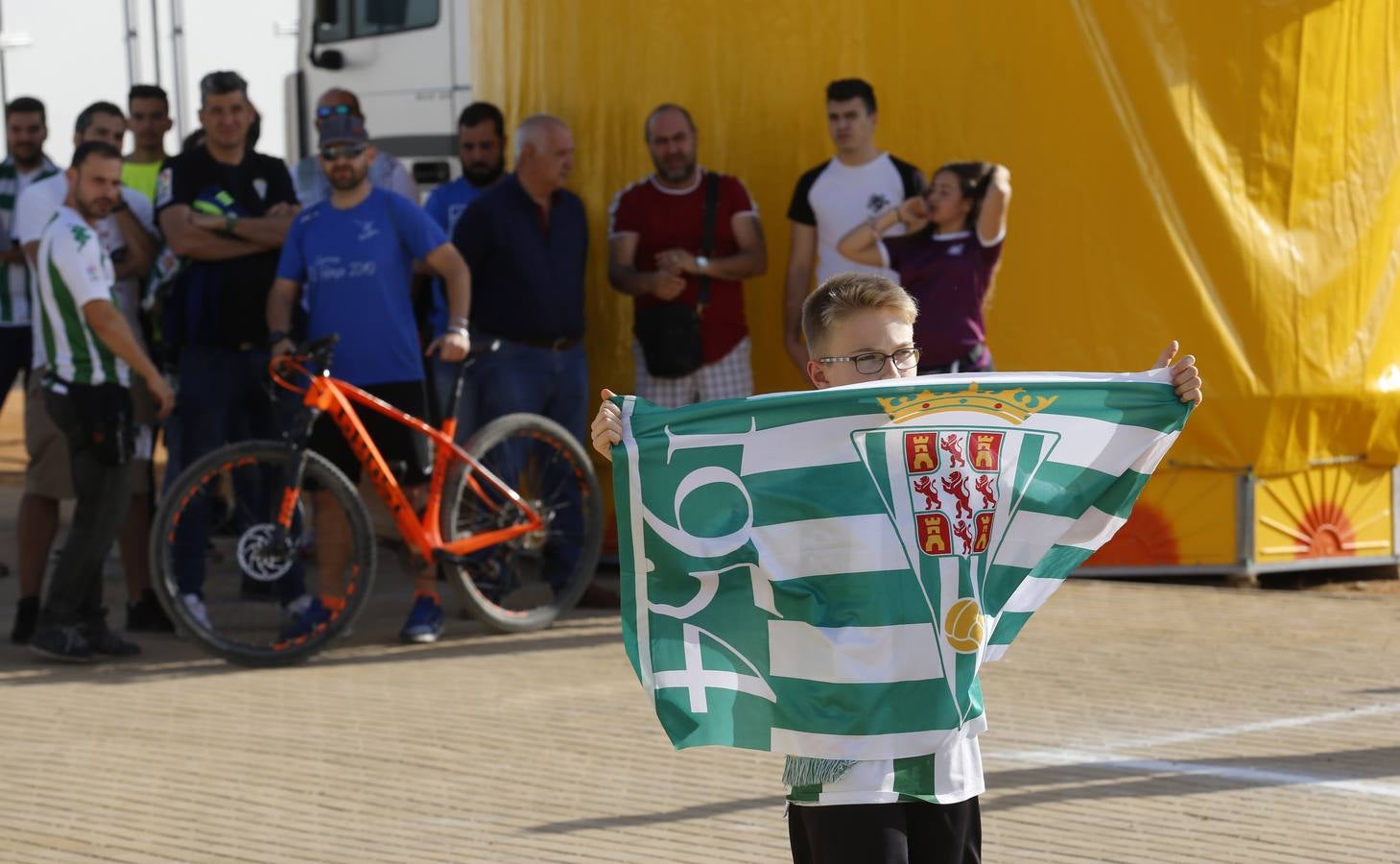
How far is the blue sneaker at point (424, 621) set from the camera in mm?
7559

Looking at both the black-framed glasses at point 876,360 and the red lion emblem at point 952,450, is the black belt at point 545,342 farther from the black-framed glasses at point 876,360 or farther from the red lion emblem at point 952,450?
the red lion emblem at point 952,450

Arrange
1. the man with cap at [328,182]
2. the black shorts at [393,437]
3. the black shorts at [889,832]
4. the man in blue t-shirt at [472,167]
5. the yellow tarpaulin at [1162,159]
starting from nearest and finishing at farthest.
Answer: the black shorts at [889,832]
the black shorts at [393,437]
the yellow tarpaulin at [1162,159]
the man in blue t-shirt at [472,167]
the man with cap at [328,182]

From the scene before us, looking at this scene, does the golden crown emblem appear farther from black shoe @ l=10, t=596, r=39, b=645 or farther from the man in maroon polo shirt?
black shoe @ l=10, t=596, r=39, b=645

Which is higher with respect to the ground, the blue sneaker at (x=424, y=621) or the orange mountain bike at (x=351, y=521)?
the orange mountain bike at (x=351, y=521)

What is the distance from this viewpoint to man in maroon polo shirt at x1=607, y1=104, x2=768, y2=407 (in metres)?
8.02

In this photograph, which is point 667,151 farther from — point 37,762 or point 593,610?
point 37,762

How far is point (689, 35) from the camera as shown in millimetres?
8711

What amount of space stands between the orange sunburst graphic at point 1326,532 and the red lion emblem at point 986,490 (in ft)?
18.7

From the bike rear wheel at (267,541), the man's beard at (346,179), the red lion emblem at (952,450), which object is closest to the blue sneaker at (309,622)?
the bike rear wheel at (267,541)

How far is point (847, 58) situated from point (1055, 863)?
475cm

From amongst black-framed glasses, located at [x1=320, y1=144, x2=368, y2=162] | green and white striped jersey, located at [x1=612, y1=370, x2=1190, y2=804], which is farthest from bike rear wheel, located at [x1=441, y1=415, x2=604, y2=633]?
green and white striped jersey, located at [x1=612, y1=370, x2=1190, y2=804]

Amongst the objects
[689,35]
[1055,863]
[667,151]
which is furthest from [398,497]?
[1055,863]

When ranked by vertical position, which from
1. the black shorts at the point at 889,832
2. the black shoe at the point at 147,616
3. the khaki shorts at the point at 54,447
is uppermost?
the black shorts at the point at 889,832

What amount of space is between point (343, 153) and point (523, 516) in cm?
163
